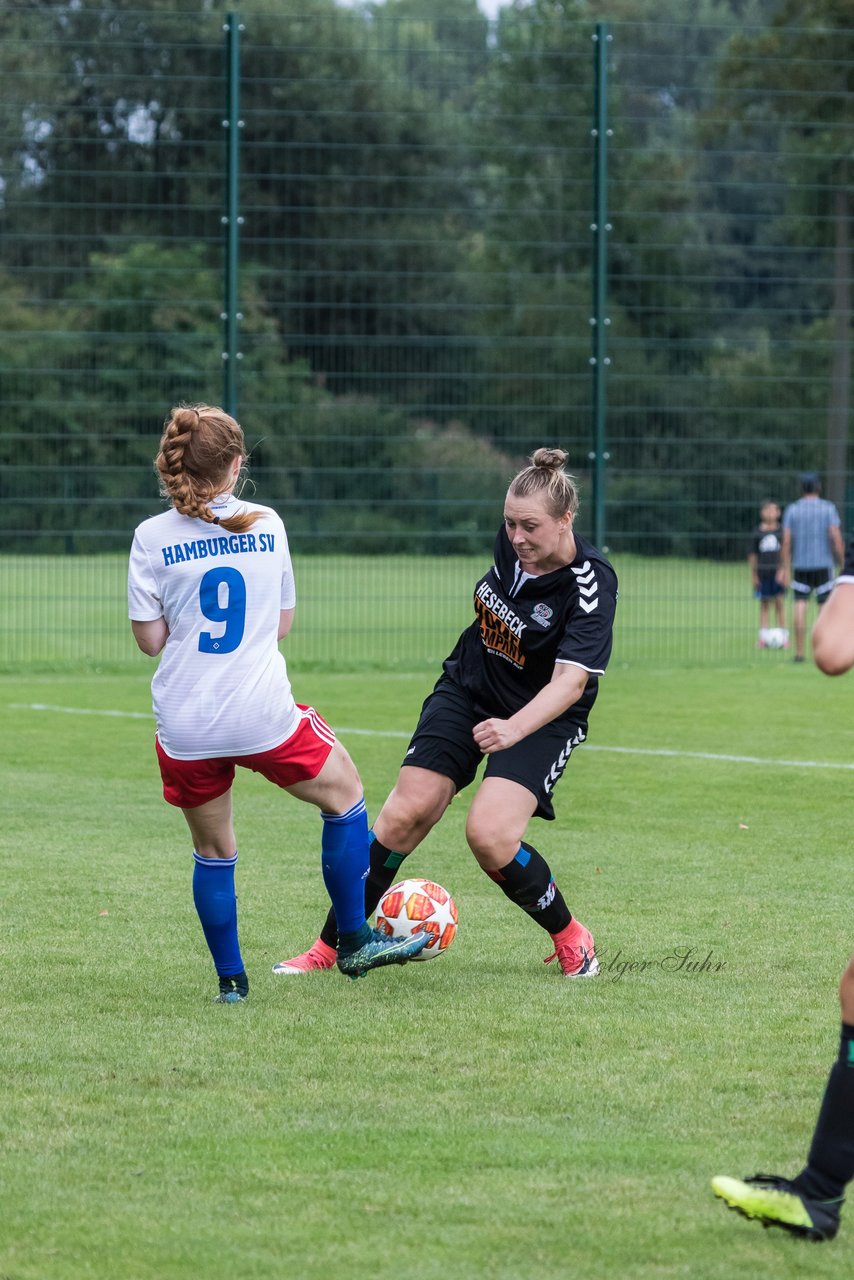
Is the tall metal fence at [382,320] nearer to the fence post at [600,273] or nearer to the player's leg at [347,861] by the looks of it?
the fence post at [600,273]

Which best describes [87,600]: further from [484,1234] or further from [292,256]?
[484,1234]

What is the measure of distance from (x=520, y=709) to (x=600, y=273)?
1252 cm

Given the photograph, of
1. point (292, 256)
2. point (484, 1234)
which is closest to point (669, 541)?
point (292, 256)

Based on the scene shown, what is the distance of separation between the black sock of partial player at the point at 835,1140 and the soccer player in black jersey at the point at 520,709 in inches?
84.7

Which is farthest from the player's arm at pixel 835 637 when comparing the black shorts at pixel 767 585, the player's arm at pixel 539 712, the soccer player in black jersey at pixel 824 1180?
the black shorts at pixel 767 585

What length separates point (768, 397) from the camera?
61.7 ft

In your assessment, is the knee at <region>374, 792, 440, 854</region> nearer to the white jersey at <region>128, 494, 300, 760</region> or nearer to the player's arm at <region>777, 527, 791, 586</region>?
the white jersey at <region>128, 494, 300, 760</region>

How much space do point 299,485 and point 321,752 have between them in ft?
40.1

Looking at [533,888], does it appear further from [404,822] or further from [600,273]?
[600,273]

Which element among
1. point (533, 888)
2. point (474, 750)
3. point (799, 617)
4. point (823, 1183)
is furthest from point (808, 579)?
point (823, 1183)

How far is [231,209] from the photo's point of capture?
1686 cm

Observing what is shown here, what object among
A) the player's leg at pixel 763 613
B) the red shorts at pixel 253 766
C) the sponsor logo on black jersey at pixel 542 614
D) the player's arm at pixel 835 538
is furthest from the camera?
the player's leg at pixel 763 613

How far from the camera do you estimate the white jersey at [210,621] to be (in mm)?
5090

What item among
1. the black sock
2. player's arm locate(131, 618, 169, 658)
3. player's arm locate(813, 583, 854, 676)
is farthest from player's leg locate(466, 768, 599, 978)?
player's arm locate(813, 583, 854, 676)
